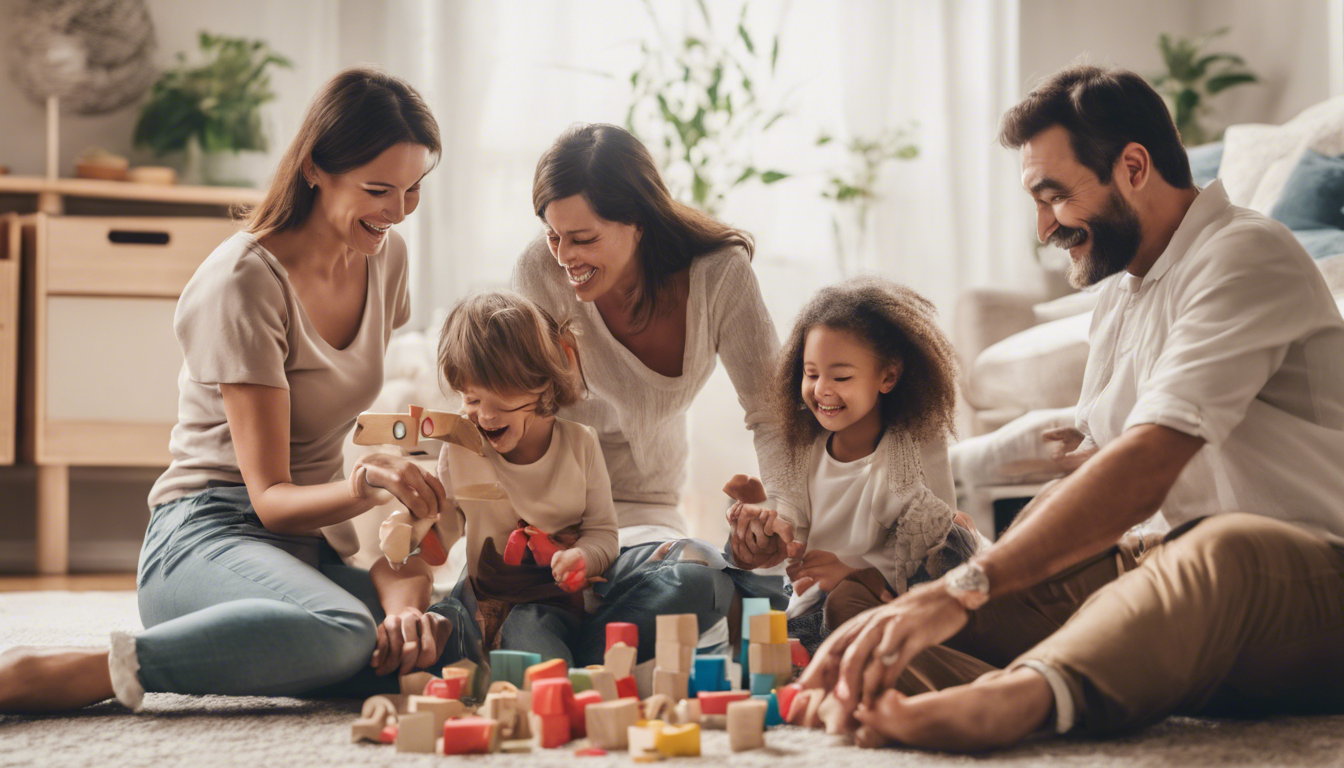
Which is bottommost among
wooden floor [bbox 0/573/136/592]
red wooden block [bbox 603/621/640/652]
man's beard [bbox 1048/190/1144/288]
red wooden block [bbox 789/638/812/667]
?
wooden floor [bbox 0/573/136/592]

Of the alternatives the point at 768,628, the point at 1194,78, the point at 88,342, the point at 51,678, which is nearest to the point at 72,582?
the point at 88,342

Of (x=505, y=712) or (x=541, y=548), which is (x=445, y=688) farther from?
(x=541, y=548)

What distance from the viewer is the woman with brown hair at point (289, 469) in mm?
1148

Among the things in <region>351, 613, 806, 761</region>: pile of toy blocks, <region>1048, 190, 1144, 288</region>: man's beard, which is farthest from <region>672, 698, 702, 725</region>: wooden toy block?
<region>1048, 190, 1144, 288</region>: man's beard

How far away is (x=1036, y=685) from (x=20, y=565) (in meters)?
3.16

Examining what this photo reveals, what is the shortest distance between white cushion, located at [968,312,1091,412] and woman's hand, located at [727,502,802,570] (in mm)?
1029

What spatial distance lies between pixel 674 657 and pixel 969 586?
34 cm

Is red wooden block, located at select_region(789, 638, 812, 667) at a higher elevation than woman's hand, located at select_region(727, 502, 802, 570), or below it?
below

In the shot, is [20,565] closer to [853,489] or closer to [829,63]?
[853,489]

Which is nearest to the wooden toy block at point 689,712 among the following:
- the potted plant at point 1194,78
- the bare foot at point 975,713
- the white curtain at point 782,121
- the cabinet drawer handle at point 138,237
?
the bare foot at point 975,713

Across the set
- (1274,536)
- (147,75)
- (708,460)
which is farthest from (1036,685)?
(147,75)

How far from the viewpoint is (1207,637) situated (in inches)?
39.7

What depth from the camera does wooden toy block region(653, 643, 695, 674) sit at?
1.15m

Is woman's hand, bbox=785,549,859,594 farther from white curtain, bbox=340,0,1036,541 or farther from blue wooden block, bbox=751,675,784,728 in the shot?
white curtain, bbox=340,0,1036,541
